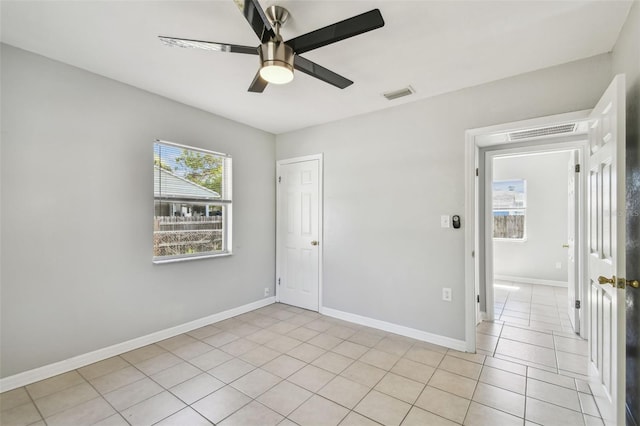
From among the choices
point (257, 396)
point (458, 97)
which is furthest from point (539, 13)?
point (257, 396)

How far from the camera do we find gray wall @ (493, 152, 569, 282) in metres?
5.19

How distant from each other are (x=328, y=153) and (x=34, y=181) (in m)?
2.89

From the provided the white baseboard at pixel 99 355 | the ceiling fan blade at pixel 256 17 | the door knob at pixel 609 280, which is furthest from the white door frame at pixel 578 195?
the white baseboard at pixel 99 355

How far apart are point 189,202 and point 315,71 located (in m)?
2.16

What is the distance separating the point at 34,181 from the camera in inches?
88.9

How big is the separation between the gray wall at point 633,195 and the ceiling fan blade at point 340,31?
152cm

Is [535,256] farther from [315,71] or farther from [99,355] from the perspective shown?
[99,355]

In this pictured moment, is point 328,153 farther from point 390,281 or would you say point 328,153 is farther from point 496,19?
point 496,19

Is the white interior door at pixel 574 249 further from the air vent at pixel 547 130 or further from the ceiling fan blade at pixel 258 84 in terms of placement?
the ceiling fan blade at pixel 258 84

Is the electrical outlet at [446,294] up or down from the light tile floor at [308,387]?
up

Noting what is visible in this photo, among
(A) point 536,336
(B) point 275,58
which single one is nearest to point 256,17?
(B) point 275,58

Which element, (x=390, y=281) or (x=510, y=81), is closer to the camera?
(x=510, y=81)

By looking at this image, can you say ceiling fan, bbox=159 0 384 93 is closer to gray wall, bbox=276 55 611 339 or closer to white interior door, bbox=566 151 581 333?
gray wall, bbox=276 55 611 339

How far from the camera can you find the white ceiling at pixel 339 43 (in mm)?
1747
